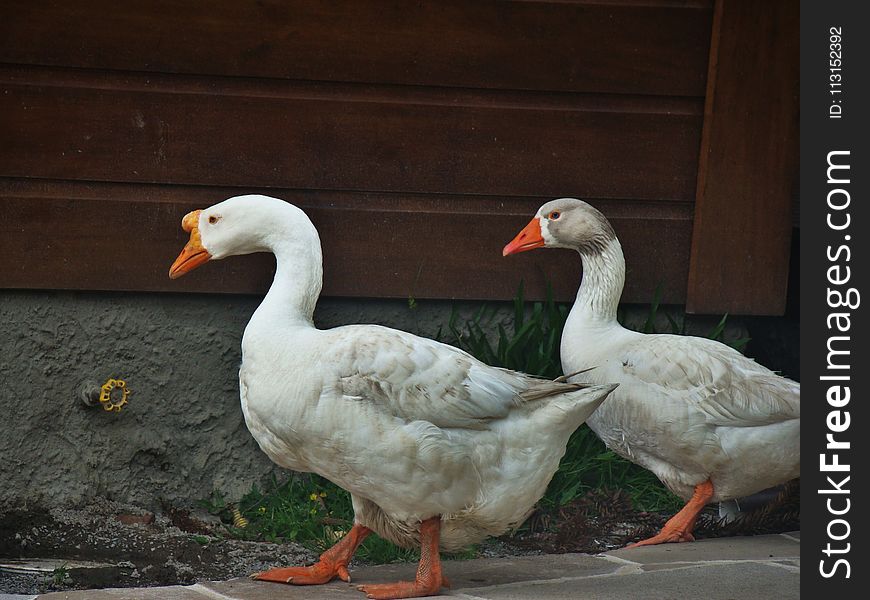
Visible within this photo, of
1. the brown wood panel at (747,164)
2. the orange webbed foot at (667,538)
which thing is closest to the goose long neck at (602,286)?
the brown wood panel at (747,164)

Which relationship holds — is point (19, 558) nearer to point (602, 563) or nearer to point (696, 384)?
point (602, 563)

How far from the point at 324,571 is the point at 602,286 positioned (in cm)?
189

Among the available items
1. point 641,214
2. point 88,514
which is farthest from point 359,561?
point 641,214

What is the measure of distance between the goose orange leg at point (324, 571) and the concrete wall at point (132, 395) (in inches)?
51.8

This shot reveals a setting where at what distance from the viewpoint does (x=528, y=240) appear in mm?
4918

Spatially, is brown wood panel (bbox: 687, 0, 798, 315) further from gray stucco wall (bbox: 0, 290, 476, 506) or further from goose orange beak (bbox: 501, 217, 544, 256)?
gray stucco wall (bbox: 0, 290, 476, 506)

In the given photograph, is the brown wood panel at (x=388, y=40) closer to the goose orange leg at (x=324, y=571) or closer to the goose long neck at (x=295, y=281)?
the goose long neck at (x=295, y=281)

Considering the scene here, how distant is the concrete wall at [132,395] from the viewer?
4.87 metres

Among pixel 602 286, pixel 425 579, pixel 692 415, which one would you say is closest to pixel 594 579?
pixel 425 579

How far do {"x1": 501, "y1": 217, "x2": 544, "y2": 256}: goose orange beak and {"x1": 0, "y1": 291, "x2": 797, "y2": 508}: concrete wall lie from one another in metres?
0.64

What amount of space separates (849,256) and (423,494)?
1.58 m

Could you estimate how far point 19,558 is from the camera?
446 cm

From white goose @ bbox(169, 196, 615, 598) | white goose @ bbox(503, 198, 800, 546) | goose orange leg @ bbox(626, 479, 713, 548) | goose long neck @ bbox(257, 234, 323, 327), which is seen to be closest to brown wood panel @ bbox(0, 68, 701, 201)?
white goose @ bbox(503, 198, 800, 546)

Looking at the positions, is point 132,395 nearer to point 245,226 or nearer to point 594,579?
point 245,226
